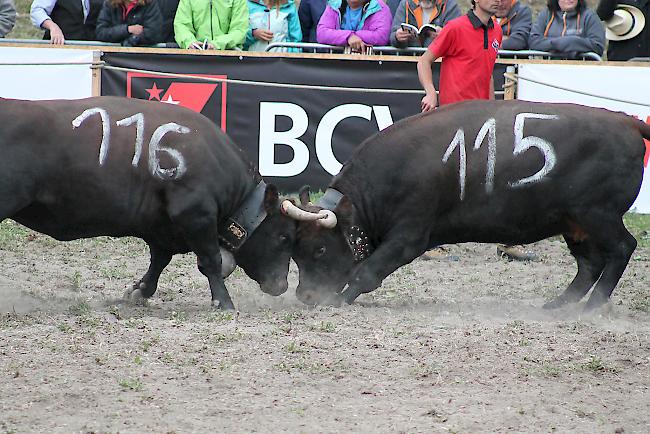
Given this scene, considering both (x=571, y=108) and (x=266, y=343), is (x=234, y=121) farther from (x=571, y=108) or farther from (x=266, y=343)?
(x=266, y=343)

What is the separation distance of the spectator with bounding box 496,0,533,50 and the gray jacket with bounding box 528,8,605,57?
0.38ft

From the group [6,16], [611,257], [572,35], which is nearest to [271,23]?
[6,16]

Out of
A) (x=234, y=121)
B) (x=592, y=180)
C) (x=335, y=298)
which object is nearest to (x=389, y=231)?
(x=335, y=298)

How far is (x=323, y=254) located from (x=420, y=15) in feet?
14.4

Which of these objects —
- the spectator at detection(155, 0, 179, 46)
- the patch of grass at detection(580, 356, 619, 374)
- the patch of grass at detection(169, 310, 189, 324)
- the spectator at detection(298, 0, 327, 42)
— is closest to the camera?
the patch of grass at detection(580, 356, 619, 374)

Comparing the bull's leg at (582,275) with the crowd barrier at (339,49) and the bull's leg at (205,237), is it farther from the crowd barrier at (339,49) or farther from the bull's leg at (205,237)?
the crowd barrier at (339,49)

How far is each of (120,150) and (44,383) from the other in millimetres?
2041

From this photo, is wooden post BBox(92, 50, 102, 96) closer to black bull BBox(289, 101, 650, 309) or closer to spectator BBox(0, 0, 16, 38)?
spectator BBox(0, 0, 16, 38)

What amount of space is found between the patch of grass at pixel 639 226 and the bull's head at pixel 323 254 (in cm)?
365

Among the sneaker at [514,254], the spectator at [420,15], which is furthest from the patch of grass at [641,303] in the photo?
the spectator at [420,15]

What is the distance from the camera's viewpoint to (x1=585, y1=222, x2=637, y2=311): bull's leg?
724 cm

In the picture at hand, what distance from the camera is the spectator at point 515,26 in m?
11.3

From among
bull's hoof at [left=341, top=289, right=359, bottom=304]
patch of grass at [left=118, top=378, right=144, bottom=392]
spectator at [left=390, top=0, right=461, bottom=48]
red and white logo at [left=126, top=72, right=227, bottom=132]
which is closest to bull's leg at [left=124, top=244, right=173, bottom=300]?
bull's hoof at [left=341, top=289, right=359, bottom=304]

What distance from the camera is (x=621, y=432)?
15.9 feet
